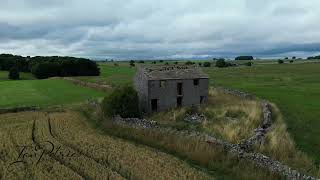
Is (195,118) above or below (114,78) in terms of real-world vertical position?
above

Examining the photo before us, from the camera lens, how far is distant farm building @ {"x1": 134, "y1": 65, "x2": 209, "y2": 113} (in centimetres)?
5438

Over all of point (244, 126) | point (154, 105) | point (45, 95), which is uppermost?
point (244, 126)

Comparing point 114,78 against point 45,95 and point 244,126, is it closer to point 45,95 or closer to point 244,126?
point 45,95

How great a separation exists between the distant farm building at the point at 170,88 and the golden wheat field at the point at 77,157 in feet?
51.9

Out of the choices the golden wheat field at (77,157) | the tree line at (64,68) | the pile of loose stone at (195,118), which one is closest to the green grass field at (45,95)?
the pile of loose stone at (195,118)

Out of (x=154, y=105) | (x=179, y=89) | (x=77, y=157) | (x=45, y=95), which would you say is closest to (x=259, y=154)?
(x=77, y=157)

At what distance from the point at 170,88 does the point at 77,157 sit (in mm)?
28938

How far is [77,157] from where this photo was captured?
26.9 metres

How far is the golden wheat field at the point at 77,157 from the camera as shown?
22.8m

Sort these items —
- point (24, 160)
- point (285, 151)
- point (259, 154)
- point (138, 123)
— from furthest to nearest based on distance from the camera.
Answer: point (138, 123) < point (285, 151) < point (24, 160) < point (259, 154)

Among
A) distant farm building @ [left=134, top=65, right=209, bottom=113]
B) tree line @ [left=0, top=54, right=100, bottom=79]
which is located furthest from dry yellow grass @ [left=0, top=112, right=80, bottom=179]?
→ tree line @ [left=0, top=54, right=100, bottom=79]

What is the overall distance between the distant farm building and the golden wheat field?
51.9ft

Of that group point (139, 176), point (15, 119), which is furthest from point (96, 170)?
point (15, 119)

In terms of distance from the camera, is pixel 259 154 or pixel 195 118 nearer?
pixel 259 154
